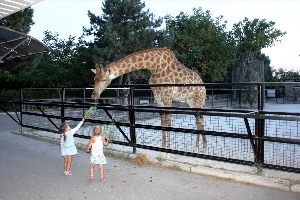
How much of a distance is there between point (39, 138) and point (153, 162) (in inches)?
163

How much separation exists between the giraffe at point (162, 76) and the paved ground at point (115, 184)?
1.29 metres

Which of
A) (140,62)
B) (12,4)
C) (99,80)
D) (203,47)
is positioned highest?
(203,47)

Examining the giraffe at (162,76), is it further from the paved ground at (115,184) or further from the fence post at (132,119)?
the paved ground at (115,184)

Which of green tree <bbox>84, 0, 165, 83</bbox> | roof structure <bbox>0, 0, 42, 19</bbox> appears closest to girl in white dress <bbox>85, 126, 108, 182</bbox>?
roof structure <bbox>0, 0, 42, 19</bbox>

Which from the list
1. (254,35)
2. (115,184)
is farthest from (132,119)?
(254,35)

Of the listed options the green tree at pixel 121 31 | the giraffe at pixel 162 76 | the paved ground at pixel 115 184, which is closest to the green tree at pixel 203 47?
the green tree at pixel 121 31

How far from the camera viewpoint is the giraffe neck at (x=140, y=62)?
649 centimetres

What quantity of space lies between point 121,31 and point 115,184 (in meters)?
17.6

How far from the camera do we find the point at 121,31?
21.1 m

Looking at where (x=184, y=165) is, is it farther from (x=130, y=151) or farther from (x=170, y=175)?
(x=130, y=151)

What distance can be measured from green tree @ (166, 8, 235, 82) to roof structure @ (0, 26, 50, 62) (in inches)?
798

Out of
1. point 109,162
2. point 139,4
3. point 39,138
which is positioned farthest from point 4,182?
point 139,4

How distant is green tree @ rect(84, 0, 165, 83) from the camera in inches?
813

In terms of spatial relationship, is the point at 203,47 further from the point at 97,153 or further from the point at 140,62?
the point at 97,153
